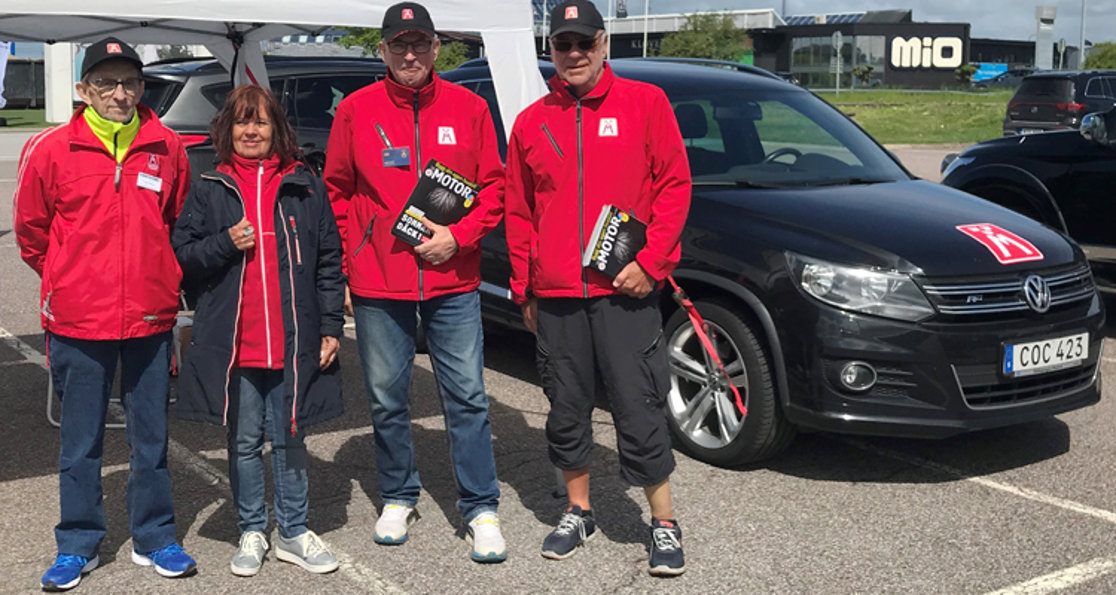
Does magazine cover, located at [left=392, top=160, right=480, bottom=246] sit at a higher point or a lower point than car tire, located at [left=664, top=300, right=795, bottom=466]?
higher

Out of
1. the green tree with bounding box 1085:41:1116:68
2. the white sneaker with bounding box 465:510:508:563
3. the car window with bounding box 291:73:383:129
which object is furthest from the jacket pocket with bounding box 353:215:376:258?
the green tree with bounding box 1085:41:1116:68

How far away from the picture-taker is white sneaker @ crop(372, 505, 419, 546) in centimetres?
428

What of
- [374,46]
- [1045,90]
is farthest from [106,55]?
[374,46]

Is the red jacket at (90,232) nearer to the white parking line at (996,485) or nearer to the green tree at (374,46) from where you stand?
the white parking line at (996,485)

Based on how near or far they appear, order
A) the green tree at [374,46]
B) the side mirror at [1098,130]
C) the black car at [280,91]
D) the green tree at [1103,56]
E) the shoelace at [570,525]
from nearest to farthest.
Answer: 1. the shoelace at [570,525]
2. the side mirror at [1098,130]
3. the black car at [280,91]
4. the green tree at [374,46]
5. the green tree at [1103,56]

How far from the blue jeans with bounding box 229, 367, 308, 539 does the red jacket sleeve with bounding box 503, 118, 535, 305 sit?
0.87 m

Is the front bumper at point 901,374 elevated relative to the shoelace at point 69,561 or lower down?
elevated

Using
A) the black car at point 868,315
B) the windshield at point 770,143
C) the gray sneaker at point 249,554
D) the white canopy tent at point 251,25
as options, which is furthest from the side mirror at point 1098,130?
the gray sneaker at point 249,554

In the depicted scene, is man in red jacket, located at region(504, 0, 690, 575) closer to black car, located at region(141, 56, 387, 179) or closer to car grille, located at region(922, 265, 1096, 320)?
car grille, located at region(922, 265, 1096, 320)

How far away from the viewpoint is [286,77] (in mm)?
9664

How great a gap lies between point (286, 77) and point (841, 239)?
600 cm

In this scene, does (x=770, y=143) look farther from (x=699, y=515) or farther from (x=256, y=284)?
(x=256, y=284)

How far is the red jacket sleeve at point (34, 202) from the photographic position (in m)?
3.73

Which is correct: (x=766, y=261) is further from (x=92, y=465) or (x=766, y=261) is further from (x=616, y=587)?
(x=92, y=465)
